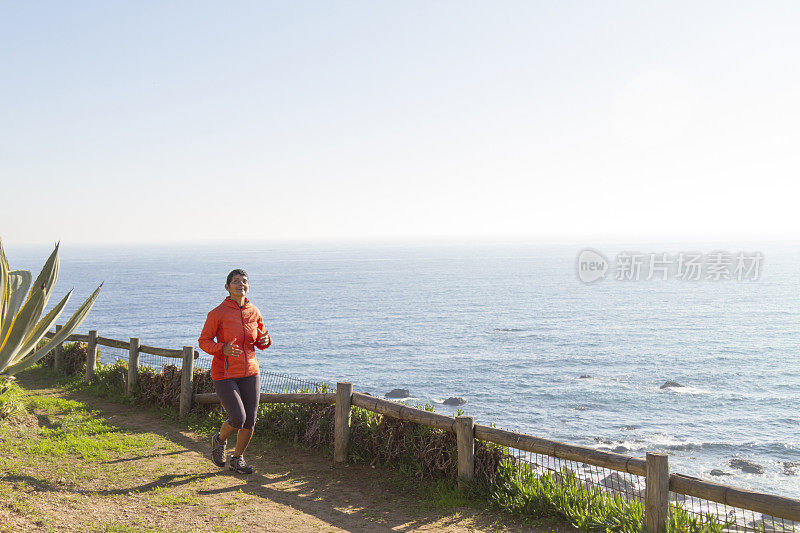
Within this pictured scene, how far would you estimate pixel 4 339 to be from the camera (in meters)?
5.71

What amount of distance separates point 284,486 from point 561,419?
27488 millimetres

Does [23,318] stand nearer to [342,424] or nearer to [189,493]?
[189,493]

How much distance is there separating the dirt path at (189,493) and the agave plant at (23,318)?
1470 mm

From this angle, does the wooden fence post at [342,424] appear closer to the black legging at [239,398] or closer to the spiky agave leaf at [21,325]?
the black legging at [239,398]

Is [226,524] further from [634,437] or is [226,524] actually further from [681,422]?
[681,422]

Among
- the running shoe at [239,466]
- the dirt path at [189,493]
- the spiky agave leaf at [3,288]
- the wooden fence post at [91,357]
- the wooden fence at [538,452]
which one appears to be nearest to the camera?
the wooden fence at [538,452]

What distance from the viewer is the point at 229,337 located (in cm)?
707

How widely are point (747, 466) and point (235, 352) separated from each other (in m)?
26.9

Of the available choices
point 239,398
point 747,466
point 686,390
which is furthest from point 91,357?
point 686,390

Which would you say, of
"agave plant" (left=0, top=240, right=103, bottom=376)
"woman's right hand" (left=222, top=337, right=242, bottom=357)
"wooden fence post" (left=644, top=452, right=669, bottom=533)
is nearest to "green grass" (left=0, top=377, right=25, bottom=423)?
"agave plant" (left=0, top=240, right=103, bottom=376)

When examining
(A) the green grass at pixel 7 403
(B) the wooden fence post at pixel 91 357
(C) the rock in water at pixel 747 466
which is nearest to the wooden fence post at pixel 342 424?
(A) the green grass at pixel 7 403

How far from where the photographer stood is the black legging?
7.08 m

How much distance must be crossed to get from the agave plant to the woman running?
1550 millimetres

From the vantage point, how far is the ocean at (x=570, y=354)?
30406 mm
